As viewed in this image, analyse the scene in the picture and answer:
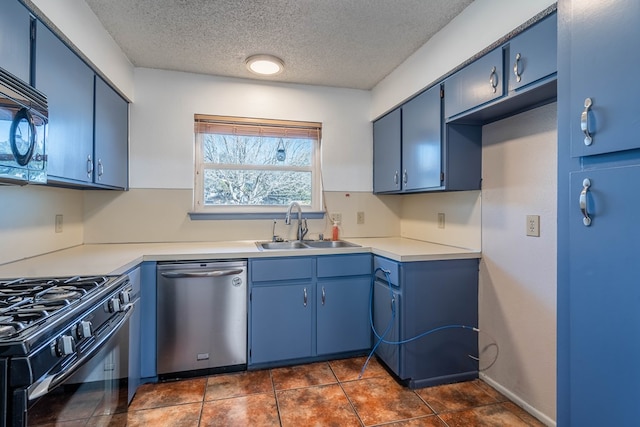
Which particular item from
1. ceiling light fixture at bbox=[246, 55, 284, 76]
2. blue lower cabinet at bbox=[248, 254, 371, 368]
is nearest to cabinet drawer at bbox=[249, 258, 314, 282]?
blue lower cabinet at bbox=[248, 254, 371, 368]

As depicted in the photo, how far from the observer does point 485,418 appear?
176 centimetres

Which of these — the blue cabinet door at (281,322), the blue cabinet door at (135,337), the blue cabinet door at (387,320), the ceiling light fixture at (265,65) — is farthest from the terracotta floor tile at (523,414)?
the ceiling light fixture at (265,65)

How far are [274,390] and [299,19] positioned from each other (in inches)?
91.0

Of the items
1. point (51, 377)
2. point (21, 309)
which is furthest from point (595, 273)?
point (21, 309)

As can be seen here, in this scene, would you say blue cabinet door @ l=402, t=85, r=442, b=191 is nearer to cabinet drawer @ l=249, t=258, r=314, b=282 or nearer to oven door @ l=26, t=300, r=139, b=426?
cabinet drawer @ l=249, t=258, r=314, b=282

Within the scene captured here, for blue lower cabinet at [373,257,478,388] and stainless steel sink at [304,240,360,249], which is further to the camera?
→ stainless steel sink at [304,240,360,249]

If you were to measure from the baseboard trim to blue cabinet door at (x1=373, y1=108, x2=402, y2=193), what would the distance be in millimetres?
1480

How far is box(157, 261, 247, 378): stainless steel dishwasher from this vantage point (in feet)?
6.88

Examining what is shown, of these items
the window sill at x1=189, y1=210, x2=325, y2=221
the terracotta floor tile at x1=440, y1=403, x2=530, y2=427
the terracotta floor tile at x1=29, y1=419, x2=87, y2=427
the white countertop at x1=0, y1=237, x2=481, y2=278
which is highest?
the window sill at x1=189, y1=210, x2=325, y2=221

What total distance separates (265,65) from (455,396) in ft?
8.66

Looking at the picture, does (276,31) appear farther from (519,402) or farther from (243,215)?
(519,402)

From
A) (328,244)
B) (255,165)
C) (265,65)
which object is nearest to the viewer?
(265,65)

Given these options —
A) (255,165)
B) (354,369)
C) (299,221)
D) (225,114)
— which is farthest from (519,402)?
(225,114)

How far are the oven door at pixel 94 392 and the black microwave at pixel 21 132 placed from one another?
0.67 metres
